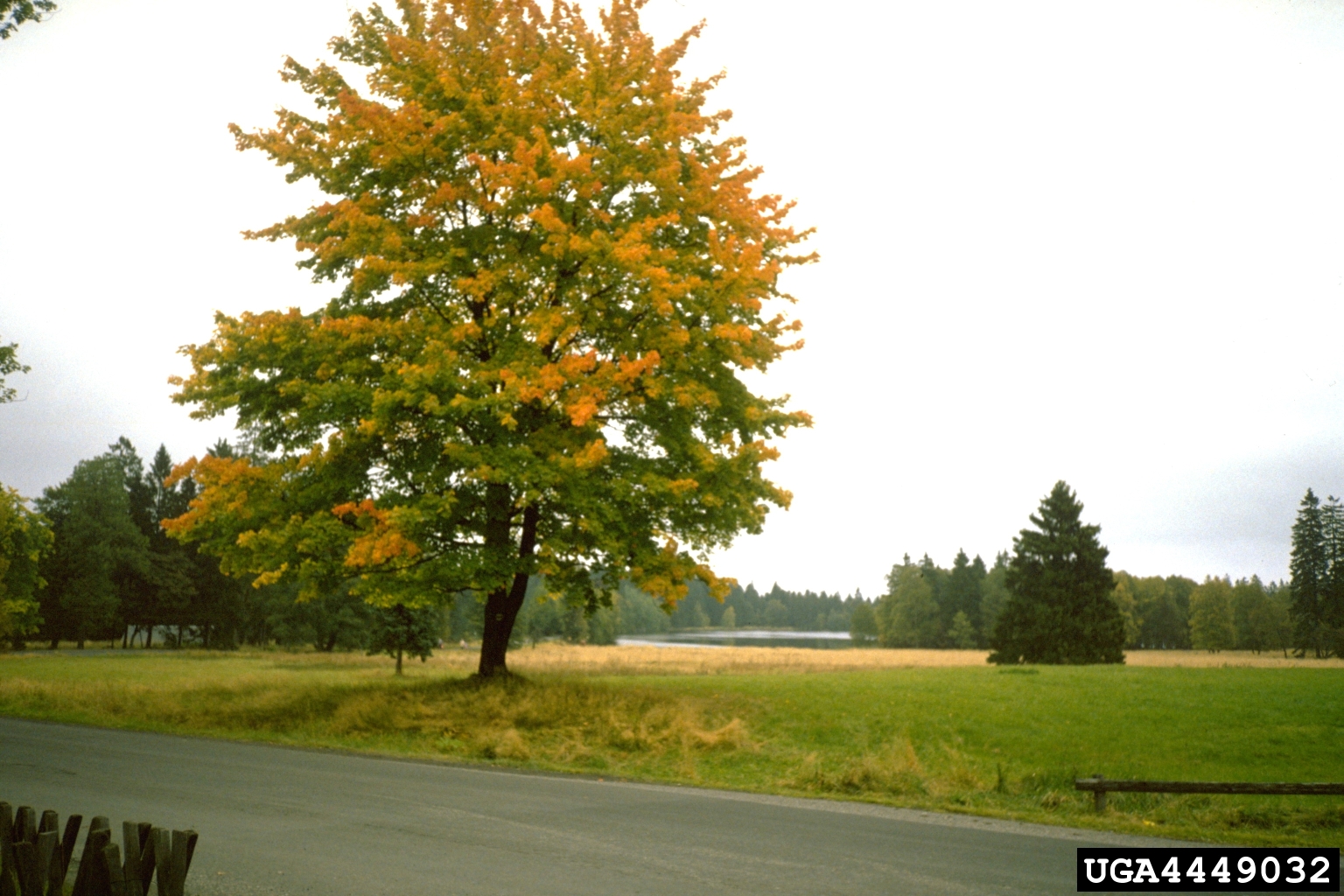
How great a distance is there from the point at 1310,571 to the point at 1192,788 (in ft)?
261

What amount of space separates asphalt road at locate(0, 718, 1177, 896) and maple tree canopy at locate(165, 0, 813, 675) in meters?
4.80

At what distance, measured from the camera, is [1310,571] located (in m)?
74.1

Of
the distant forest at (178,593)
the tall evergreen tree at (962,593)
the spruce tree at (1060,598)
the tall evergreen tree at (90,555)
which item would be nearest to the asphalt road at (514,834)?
the distant forest at (178,593)

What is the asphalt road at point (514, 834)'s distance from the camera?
737cm

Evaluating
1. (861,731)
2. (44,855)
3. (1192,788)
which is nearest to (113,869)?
(44,855)

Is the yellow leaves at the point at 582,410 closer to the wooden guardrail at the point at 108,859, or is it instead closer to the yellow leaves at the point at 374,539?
the yellow leaves at the point at 374,539

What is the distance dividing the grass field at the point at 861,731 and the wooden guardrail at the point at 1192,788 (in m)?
0.34

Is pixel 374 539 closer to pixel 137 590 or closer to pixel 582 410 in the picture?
pixel 582 410

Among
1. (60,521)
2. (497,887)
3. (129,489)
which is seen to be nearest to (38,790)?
(497,887)

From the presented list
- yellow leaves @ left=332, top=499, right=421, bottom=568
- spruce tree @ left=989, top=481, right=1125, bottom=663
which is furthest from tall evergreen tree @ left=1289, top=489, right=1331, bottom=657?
yellow leaves @ left=332, top=499, right=421, bottom=568

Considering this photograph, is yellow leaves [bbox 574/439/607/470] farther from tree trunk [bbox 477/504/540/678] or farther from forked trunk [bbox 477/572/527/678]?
forked trunk [bbox 477/572/527/678]

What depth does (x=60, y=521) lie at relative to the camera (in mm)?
73312

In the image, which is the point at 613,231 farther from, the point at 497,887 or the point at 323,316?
the point at 497,887

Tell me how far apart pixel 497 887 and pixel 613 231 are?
12857 mm
